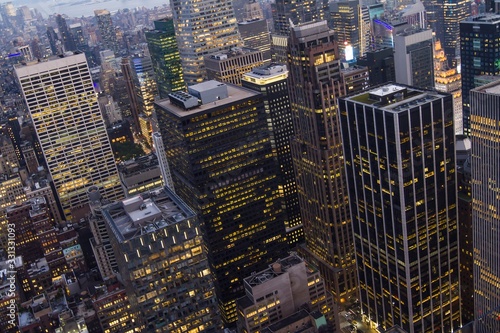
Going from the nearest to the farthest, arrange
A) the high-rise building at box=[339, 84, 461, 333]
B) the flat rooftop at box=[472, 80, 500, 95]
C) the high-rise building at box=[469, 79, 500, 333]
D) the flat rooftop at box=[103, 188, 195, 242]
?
1. the flat rooftop at box=[103, 188, 195, 242]
2. the flat rooftop at box=[472, 80, 500, 95]
3. the high-rise building at box=[469, 79, 500, 333]
4. the high-rise building at box=[339, 84, 461, 333]

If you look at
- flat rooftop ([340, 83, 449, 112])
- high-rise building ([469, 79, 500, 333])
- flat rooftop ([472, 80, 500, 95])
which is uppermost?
flat rooftop ([472, 80, 500, 95])

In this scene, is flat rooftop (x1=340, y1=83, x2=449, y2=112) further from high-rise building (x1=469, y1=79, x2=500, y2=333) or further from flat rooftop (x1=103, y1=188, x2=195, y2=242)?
flat rooftop (x1=103, y1=188, x2=195, y2=242)

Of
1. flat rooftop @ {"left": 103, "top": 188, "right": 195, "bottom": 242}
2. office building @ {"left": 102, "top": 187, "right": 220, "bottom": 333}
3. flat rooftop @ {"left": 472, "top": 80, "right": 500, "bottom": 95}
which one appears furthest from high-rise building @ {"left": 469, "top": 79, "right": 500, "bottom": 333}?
flat rooftop @ {"left": 103, "top": 188, "right": 195, "bottom": 242}

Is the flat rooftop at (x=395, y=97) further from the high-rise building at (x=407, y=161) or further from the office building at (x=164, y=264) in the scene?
the office building at (x=164, y=264)

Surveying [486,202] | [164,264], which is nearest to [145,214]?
[164,264]

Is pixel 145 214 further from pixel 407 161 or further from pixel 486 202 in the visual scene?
pixel 486 202

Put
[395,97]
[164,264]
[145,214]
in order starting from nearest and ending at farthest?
[164,264] → [145,214] → [395,97]

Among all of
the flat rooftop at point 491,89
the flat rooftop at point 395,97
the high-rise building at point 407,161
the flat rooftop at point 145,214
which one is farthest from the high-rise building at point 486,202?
the flat rooftop at point 145,214

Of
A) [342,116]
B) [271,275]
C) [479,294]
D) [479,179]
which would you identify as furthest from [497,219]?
[271,275]

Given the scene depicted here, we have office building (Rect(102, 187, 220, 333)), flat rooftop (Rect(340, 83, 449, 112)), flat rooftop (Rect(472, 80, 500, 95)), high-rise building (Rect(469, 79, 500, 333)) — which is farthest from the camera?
flat rooftop (Rect(340, 83, 449, 112))
